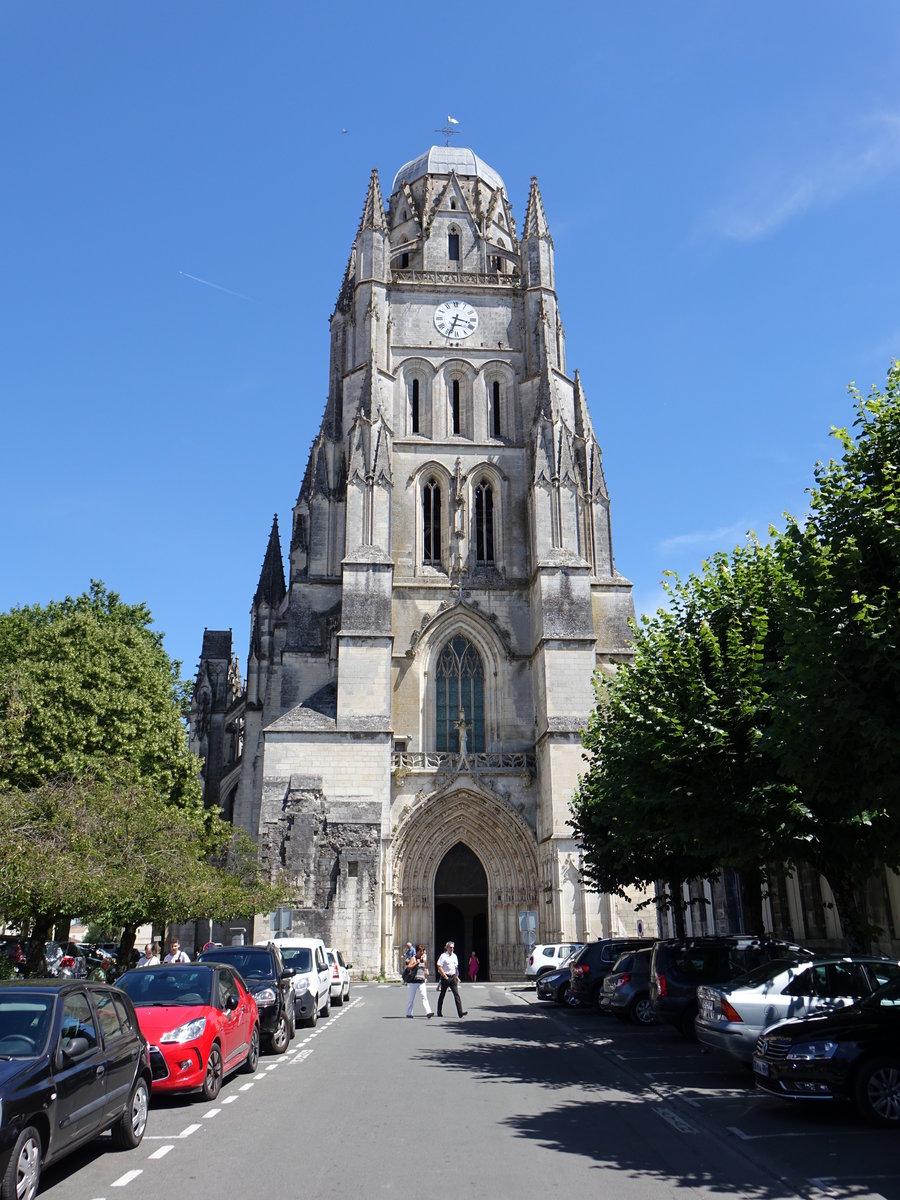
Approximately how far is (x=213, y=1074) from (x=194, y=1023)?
59 cm

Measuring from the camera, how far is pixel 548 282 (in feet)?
127

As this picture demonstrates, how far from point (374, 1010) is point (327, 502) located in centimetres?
2018

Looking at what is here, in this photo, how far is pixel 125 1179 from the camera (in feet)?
22.2

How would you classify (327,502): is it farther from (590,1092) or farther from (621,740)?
(590,1092)

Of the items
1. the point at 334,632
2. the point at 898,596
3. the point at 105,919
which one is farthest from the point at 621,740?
the point at 334,632

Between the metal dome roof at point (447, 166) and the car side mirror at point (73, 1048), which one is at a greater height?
the metal dome roof at point (447, 166)

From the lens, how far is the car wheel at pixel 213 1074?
31.3ft

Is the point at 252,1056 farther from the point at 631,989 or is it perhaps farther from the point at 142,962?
the point at 142,962

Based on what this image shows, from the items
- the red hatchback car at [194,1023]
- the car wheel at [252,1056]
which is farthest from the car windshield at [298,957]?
the red hatchback car at [194,1023]

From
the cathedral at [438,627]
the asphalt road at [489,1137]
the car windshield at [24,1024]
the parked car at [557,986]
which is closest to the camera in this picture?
the asphalt road at [489,1137]

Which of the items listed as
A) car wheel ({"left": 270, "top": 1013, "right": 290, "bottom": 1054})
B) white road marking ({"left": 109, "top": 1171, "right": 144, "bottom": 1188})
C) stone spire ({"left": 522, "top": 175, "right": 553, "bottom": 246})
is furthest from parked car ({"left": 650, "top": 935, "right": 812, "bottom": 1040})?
stone spire ({"left": 522, "top": 175, "right": 553, "bottom": 246})

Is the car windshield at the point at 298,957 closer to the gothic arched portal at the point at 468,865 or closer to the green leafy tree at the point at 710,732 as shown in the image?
the green leafy tree at the point at 710,732

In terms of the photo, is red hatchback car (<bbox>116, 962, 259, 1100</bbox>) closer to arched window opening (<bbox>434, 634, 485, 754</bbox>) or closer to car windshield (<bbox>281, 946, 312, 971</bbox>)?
car windshield (<bbox>281, 946, 312, 971</bbox>)

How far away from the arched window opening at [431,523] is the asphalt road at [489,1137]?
24.1 m
